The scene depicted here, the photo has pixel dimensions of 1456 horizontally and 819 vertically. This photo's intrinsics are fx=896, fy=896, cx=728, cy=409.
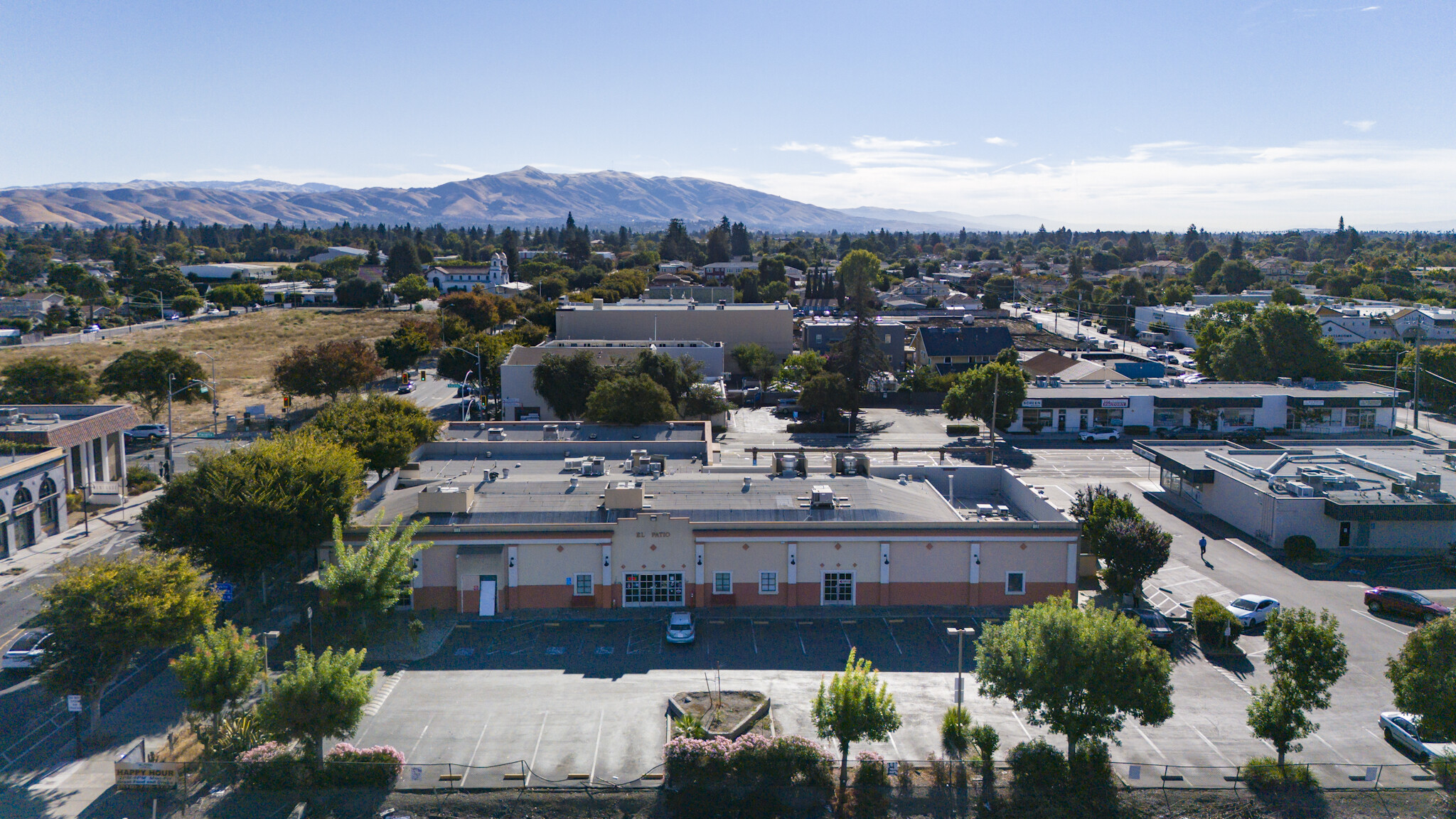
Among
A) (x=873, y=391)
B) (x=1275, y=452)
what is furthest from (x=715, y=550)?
(x=873, y=391)

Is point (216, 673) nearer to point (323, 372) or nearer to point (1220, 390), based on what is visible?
point (323, 372)

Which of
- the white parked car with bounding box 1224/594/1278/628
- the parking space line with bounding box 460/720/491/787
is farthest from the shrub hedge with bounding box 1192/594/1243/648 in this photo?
the parking space line with bounding box 460/720/491/787

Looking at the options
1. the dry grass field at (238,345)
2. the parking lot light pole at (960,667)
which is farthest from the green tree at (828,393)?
the dry grass field at (238,345)

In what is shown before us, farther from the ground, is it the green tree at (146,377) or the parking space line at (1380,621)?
the green tree at (146,377)

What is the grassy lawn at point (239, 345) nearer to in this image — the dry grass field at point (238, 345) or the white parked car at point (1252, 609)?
the dry grass field at point (238, 345)

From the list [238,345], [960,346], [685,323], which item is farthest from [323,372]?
[960,346]

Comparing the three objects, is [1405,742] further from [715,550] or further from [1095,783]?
[715,550]

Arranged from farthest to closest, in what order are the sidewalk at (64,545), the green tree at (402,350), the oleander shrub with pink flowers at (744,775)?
the green tree at (402,350), the sidewalk at (64,545), the oleander shrub with pink flowers at (744,775)
